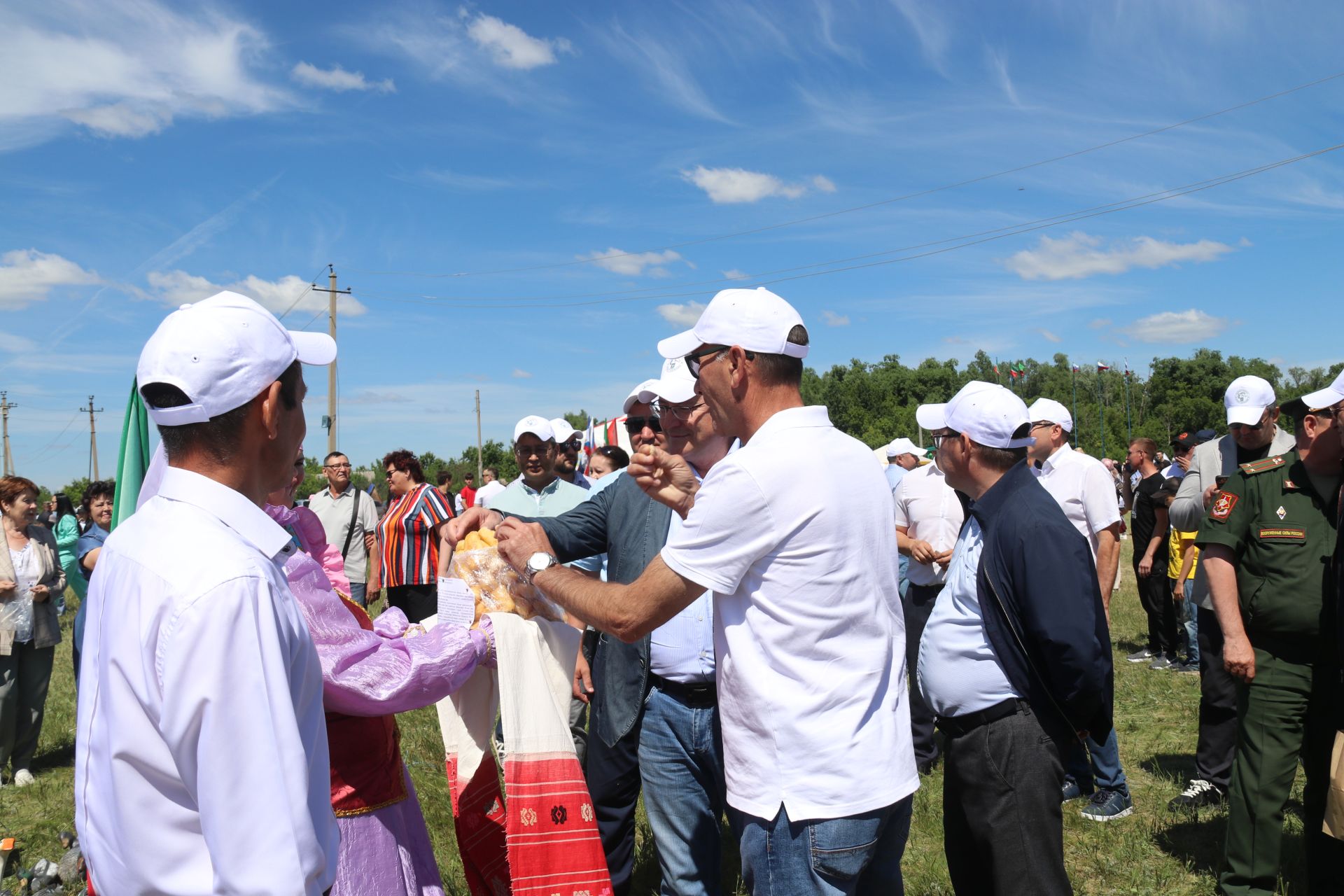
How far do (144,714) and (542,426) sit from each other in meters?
4.32

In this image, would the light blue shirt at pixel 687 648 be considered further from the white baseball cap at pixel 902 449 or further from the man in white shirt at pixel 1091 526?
the white baseball cap at pixel 902 449

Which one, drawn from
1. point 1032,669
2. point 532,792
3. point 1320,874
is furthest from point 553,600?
point 1320,874

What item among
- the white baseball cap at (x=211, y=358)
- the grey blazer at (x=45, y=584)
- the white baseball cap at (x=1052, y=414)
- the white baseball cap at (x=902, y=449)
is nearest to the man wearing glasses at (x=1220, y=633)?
the white baseball cap at (x=1052, y=414)

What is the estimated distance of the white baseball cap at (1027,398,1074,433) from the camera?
20.2 feet

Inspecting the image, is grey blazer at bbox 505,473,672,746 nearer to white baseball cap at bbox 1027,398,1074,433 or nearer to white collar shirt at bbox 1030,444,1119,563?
white collar shirt at bbox 1030,444,1119,563

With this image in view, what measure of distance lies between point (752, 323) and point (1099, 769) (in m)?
4.31

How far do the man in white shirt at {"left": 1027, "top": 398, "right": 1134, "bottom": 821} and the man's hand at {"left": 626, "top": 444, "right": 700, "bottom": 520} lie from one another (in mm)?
3131

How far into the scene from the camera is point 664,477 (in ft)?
9.55

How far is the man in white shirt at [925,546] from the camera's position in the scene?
6.01 metres

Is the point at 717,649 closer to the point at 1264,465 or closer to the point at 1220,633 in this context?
the point at 1264,465

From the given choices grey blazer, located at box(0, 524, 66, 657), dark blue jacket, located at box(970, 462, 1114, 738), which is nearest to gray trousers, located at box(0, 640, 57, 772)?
grey blazer, located at box(0, 524, 66, 657)

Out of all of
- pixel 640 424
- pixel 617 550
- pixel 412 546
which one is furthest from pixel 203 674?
pixel 412 546

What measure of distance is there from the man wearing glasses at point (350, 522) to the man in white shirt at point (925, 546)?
527 centimetres

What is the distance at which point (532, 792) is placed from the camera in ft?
9.37
